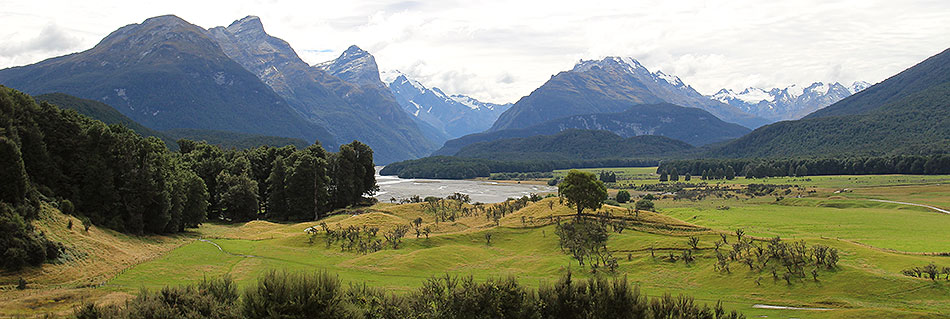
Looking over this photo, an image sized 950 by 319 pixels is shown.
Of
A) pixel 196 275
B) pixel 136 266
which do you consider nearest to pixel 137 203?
pixel 136 266

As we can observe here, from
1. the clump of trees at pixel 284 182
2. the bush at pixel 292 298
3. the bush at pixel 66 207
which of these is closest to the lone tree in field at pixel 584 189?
the bush at pixel 292 298

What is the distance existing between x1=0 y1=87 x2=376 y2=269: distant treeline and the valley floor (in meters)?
2.43

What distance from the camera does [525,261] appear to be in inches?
1921

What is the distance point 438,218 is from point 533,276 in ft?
120

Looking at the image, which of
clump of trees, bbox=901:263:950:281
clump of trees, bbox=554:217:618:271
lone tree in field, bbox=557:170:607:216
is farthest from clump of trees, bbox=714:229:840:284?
lone tree in field, bbox=557:170:607:216

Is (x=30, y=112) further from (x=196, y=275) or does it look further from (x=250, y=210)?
(x=250, y=210)

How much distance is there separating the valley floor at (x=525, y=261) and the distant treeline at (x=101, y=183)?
7.98 ft

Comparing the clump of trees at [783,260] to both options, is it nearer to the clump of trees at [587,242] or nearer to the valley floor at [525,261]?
the valley floor at [525,261]

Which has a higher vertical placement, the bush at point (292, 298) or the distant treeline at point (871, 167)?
the distant treeline at point (871, 167)

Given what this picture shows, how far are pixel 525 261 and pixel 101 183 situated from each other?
41.2 m

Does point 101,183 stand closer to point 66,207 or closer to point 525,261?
point 66,207

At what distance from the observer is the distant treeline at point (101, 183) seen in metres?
39.7

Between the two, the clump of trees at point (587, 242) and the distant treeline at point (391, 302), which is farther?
the clump of trees at point (587, 242)

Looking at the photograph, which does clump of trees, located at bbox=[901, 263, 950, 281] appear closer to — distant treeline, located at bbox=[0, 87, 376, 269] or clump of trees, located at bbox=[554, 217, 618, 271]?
clump of trees, located at bbox=[554, 217, 618, 271]
